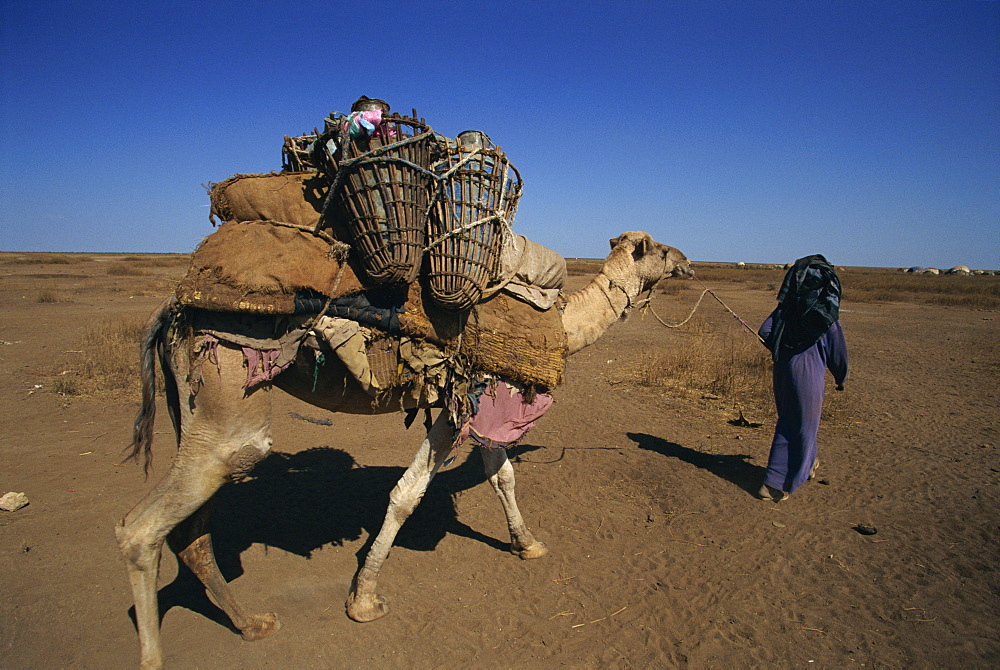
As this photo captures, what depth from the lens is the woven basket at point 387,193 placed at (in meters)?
2.49

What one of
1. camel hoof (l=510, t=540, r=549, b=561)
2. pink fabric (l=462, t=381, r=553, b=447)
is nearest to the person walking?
camel hoof (l=510, t=540, r=549, b=561)

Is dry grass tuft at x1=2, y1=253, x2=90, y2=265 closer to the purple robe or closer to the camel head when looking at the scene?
the camel head

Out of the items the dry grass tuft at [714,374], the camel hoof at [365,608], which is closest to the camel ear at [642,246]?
the camel hoof at [365,608]

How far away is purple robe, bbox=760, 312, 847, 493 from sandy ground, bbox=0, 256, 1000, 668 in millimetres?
275

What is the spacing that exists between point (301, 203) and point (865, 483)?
18.3 feet

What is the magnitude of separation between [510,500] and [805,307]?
317cm

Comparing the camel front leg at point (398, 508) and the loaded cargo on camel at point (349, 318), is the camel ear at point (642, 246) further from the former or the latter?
the camel front leg at point (398, 508)

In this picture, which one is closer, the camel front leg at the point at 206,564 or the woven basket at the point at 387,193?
the woven basket at the point at 387,193

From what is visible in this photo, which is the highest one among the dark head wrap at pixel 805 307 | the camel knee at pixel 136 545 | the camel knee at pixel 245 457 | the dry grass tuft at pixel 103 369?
the dark head wrap at pixel 805 307

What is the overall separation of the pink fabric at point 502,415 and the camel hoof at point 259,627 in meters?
1.58

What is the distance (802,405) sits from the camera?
16.0 feet

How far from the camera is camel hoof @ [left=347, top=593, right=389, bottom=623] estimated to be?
128 inches

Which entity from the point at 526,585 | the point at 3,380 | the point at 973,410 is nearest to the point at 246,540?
the point at 526,585

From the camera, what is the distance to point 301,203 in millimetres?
2746
